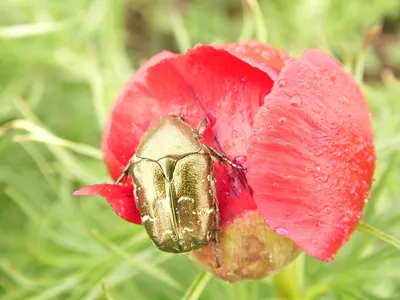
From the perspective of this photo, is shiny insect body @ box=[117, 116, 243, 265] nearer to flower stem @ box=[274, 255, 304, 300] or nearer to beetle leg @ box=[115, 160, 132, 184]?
beetle leg @ box=[115, 160, 132, 184]

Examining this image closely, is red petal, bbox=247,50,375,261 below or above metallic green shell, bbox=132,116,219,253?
above

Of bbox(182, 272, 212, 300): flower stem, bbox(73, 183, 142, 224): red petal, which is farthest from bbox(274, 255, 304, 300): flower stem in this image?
bbox(73, 183, 142, 224): red petal

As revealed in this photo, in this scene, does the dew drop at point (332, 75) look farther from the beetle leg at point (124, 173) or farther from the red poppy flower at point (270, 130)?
the beetle leg at point (124, 173)

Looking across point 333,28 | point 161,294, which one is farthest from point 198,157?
point 333,28

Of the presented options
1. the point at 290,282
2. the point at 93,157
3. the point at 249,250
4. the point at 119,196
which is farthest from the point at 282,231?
the point at 93,157

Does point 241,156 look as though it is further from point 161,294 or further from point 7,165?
point 7,165

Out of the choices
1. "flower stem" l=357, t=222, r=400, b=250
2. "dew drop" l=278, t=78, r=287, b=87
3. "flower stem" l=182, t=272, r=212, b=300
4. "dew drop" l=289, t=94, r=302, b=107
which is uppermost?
"dew drop" l=278, t=78, r=287, b=87

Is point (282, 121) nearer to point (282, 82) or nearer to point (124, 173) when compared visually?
point (282, 82)
